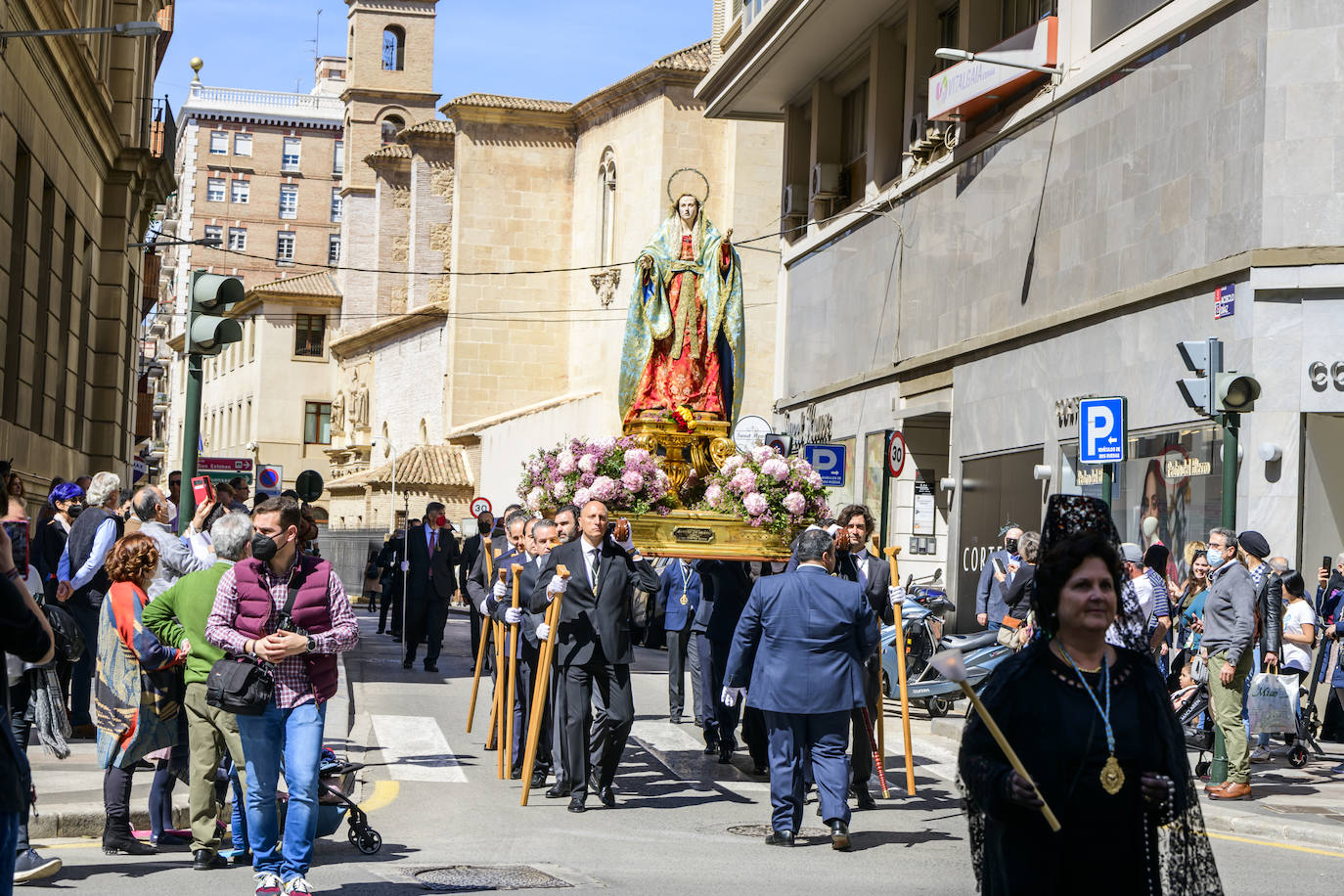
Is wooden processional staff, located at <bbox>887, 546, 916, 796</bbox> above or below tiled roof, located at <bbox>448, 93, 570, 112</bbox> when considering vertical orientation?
below

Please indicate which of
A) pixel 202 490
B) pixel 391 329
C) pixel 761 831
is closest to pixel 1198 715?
pixel 761 831

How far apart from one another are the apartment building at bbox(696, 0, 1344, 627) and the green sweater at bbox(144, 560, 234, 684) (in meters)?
11.5

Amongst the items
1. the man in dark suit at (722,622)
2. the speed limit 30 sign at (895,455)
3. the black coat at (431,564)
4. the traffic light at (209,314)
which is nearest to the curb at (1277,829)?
the man in dark suit at (722,622)

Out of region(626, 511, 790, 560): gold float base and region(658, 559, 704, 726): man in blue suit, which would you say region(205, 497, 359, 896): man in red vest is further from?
region(658, 559, 704, 726): man in blue suit

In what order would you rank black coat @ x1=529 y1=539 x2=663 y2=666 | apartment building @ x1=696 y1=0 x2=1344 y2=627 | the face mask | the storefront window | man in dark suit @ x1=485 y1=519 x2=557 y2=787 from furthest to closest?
1. the storefront window
2. apartment building @ x1=696 y1=0 x2=1344 y2=627
3. man in dark suit @ x1=485 y1=519 x2=557 y2=787
4. black coat @ x1=529 y1=539 x2=663 y2=666
5. the face mask

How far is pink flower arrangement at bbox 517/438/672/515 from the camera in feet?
44.0

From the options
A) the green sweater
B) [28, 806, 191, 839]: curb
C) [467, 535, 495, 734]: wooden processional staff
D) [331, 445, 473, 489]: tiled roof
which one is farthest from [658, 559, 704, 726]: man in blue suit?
[331, 445, 473, 489]: tiled roof

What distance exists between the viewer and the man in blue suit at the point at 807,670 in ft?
32.9

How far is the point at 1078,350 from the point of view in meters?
21.3

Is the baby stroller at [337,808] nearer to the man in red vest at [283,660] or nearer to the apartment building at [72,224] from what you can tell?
the man in red vest at [283,660]

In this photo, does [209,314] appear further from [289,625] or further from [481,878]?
[481,878]

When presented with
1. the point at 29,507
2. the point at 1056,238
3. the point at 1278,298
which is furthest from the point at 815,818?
the point at 29,507

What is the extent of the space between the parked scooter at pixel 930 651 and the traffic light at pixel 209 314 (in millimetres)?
6119

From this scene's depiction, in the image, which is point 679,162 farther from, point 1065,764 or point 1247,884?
point 1065,764
